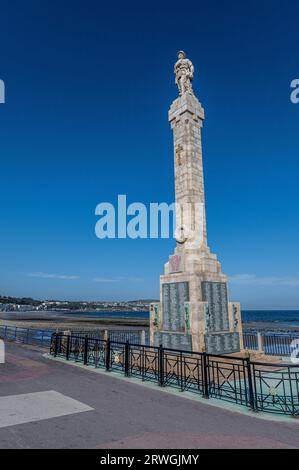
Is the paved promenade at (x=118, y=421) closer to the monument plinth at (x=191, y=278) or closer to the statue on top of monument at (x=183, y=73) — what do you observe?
the monument plinth at (x=191, y=278)

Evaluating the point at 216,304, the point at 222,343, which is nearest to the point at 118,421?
the point at 222,343

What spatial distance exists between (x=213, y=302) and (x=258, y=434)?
7.70 meters

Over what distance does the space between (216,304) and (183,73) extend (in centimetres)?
1120

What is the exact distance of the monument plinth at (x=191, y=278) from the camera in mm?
12570

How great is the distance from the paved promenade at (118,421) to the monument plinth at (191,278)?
3972 millimetres

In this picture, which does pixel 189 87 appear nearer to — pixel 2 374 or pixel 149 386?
pixel 149 386

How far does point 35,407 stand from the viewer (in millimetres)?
7156

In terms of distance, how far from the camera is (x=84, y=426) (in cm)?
598

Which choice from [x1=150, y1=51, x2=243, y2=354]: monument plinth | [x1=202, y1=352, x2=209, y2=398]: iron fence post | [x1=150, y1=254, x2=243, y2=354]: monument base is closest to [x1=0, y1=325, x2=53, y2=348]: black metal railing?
[x1=150, y1=254, x2=243, y2=354]: monument base

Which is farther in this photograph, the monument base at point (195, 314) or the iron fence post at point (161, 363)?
the monument base at point (195, 314)

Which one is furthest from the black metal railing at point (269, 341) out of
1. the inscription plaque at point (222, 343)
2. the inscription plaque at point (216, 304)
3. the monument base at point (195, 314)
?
the inscription plaque at point (216, 304)

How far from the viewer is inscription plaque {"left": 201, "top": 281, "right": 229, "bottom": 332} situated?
1295cm
